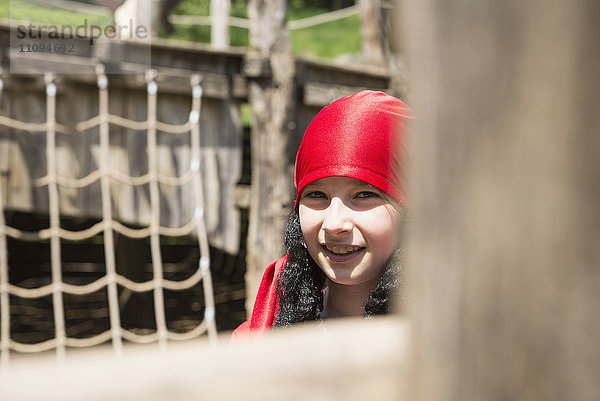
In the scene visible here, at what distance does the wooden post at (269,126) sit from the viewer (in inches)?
167

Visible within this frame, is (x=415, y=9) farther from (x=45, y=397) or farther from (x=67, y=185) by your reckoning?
(x=67, y=185)

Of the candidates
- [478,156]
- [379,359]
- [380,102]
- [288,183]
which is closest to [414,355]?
[379,359]

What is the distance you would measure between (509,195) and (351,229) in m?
1.15

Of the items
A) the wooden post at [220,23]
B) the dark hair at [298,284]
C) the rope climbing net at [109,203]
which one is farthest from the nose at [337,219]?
the wooden post at [220,23]

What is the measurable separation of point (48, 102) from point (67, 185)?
49 centimetres

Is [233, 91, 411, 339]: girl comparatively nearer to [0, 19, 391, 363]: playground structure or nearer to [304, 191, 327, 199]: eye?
[304, 191, 327, 199]: eye

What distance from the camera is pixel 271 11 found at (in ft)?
14.1

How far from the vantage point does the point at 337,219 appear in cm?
153

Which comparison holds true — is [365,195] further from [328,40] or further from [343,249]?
[328,40]

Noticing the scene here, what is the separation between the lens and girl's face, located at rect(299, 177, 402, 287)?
5.04 feet

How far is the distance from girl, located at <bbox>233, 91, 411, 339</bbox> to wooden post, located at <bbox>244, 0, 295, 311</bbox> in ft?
8.17

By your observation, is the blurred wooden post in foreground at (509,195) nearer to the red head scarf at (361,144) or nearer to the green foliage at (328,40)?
the red head scarf at (361,144)

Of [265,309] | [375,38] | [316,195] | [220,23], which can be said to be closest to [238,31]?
[375,38]

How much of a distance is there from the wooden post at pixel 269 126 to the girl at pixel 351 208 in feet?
8.17
